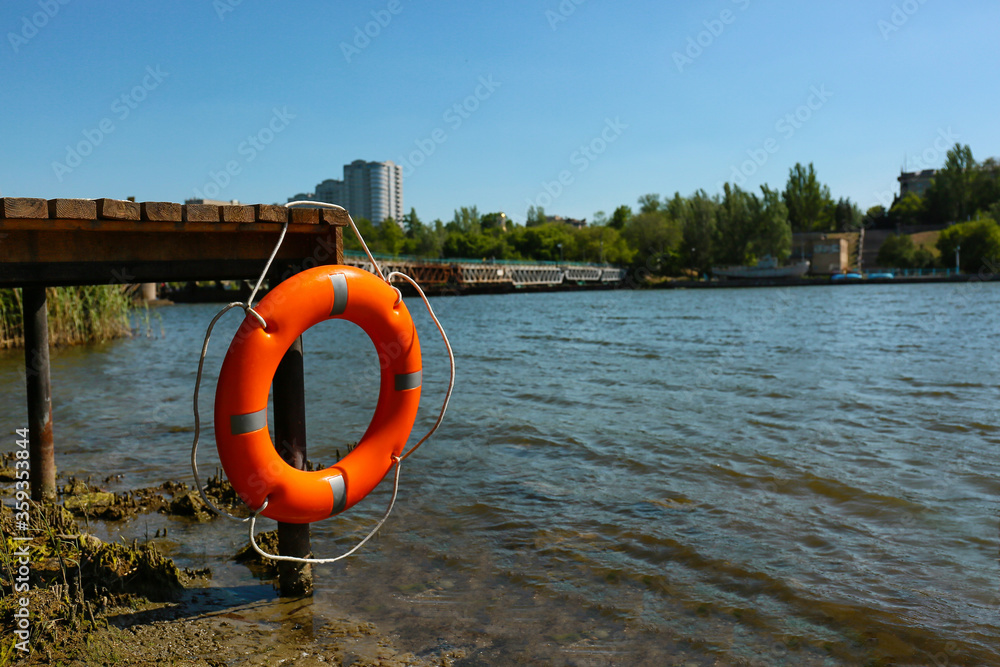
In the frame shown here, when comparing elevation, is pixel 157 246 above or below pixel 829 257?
below

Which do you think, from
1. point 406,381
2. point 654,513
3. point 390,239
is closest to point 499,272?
point 390,239

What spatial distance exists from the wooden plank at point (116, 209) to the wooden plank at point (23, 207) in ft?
0.57

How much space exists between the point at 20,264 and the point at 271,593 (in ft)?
5.92

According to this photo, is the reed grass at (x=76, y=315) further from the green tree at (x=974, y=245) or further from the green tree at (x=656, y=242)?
the green tree at (x=974, y=245)

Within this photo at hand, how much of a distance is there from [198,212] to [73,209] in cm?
42

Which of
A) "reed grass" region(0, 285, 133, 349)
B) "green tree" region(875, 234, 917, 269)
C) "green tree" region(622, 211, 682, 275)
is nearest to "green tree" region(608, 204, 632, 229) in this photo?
"green tree" region(622, 211, 682, 275)

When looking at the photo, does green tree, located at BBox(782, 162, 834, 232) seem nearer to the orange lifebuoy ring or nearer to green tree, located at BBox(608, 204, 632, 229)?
green tree, located at BBox(608, 204, 632, 229)

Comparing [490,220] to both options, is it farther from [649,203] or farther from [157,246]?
[157,246]

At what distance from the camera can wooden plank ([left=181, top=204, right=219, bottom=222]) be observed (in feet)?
8.98

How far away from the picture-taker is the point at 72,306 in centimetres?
1448

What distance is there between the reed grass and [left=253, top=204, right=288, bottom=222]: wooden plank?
12049mm

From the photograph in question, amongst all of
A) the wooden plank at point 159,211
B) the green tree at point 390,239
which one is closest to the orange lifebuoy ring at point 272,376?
the wooden plank at point 159,211

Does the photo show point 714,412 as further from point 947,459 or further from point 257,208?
point 257,208

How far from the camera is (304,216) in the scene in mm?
3012
